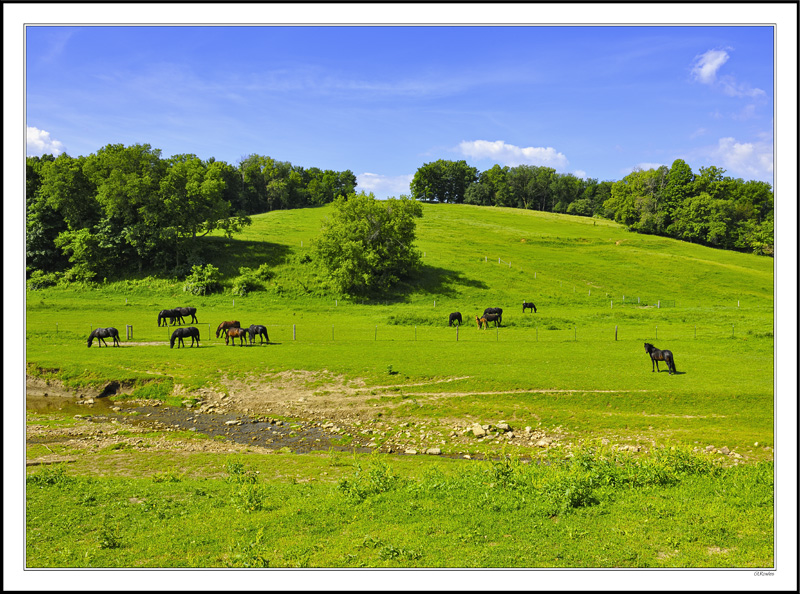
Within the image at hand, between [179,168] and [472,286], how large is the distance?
40.8 meters

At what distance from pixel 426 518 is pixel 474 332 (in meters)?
27.9

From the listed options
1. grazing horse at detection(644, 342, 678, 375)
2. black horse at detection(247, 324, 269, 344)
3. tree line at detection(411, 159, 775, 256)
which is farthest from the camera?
tree line at detection(411, 159, 775, 256)

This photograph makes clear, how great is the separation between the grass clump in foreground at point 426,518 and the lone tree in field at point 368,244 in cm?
4034

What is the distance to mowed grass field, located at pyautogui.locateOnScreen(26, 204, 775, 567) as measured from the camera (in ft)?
23.7

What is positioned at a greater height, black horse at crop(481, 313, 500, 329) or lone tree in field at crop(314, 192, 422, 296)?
lone tree in field at crop(314, 192, 422, 296)

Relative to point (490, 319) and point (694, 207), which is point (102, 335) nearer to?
point (490, 319)

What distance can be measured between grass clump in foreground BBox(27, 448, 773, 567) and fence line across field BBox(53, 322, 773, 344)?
2176 cm

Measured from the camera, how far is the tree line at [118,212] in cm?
5441

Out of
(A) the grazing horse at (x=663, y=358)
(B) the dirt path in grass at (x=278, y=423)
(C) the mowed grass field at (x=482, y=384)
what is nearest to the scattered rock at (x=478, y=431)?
(B) the dirt path in grass at (x=278, y=423)

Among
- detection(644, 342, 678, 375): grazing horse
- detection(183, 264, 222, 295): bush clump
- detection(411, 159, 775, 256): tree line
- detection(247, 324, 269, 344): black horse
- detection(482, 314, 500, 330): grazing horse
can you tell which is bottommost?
detection(644, 342, 678, 375): grazing horse

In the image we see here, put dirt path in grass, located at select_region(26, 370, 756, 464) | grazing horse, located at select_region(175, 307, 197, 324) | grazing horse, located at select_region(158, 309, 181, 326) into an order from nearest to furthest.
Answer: dirt path in grass, located at select_region(26, 370, 756, 464)
grazing horse, located at select_region(158, 309, 181, 326)
grazing horse, located at select_region(175, 307, 197, 324)

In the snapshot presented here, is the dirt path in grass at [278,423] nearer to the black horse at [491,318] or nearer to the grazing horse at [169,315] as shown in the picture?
the grazing horse at [169,315]

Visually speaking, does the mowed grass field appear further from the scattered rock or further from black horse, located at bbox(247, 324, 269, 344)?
black horse, located at bbox(247, 324, 269, 344)

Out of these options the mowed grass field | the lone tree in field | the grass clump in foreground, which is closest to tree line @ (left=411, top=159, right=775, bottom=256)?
the mowed grass field
